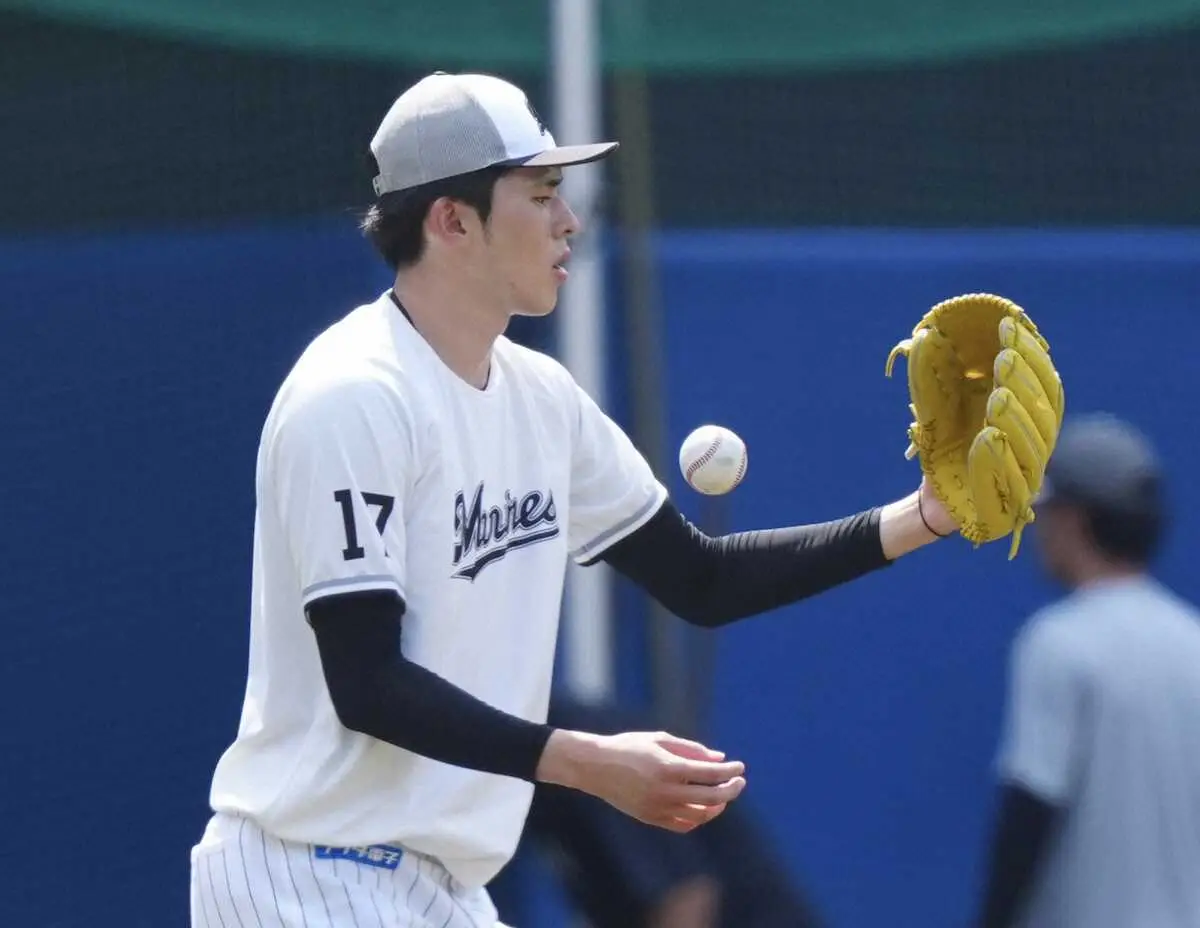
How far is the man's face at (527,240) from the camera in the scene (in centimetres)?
285

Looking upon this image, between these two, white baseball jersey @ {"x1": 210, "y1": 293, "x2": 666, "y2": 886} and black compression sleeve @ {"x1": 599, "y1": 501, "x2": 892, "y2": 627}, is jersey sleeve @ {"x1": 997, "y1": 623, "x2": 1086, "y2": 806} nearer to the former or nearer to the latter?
black compression sleeve @ {"x1": 599, "y1": 501, "x2": 892, "y2": 627}

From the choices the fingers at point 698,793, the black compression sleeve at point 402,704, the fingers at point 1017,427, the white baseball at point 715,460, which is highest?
the fingers at point 1017,427

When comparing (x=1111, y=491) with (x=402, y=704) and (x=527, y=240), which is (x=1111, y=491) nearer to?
(x=527, y=240)

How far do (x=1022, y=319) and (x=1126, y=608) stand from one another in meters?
0.56

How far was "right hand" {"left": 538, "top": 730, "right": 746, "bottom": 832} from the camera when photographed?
243 cm

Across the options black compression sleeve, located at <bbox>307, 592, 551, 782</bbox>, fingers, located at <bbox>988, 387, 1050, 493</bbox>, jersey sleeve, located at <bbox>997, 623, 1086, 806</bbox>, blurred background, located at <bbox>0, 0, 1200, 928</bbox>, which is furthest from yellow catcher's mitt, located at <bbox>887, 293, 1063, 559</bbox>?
blurred background, located at <bbox>0, 0, 1200, 928</bbox>

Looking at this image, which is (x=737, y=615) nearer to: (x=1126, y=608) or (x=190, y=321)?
(x=1126, y=608)

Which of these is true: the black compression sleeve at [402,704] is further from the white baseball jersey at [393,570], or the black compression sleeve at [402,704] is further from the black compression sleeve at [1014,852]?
the black compression sleeve at [1014,852]

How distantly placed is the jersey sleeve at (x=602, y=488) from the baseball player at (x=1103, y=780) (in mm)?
681

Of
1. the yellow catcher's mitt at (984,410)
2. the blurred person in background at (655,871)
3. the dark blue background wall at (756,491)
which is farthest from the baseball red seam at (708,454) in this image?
the dark blue background wall at (756,491)

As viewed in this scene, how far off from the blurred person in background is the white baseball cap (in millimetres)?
1283

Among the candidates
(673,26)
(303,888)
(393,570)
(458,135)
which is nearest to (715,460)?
(458,135)

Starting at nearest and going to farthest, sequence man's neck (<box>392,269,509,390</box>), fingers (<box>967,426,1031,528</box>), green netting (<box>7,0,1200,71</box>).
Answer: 1. man's neck (<box>392,269,509,390</box>)
2. fingers (<box>967,426,1031,528</box>)
3. green netting (<box>7,0,1200,71</box>)

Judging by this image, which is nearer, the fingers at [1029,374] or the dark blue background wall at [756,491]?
the fingers at [1029,374]
